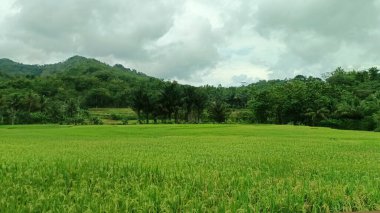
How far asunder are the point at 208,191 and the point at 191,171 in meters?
2.44

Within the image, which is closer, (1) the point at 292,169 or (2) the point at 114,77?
(1) the point at 292,169

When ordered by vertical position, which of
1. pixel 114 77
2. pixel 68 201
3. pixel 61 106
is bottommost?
pixel 68 201

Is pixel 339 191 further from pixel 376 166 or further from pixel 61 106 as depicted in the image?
pixel 61 106

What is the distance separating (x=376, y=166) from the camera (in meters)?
13.0

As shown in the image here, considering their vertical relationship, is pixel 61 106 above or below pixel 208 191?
above

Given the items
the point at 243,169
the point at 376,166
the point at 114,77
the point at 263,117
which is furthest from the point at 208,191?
the point at 114,77

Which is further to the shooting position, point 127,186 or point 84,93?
point 84,93

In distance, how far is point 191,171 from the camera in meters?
10.4

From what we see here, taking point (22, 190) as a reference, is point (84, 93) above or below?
above

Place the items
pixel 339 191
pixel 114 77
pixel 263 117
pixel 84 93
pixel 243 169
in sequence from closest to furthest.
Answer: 1. pixel 339 191
2. pixel 243 169
3. pixel 263 117
4. pixel 84 93
5. pixel 114 77

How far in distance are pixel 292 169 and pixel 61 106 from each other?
279ft

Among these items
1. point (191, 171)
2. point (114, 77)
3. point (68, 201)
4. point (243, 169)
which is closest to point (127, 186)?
point (68, 201)

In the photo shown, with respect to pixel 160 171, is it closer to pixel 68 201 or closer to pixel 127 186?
pixel 127 186

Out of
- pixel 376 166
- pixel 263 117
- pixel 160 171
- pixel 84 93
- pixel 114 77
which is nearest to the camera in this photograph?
pixel 160 171
